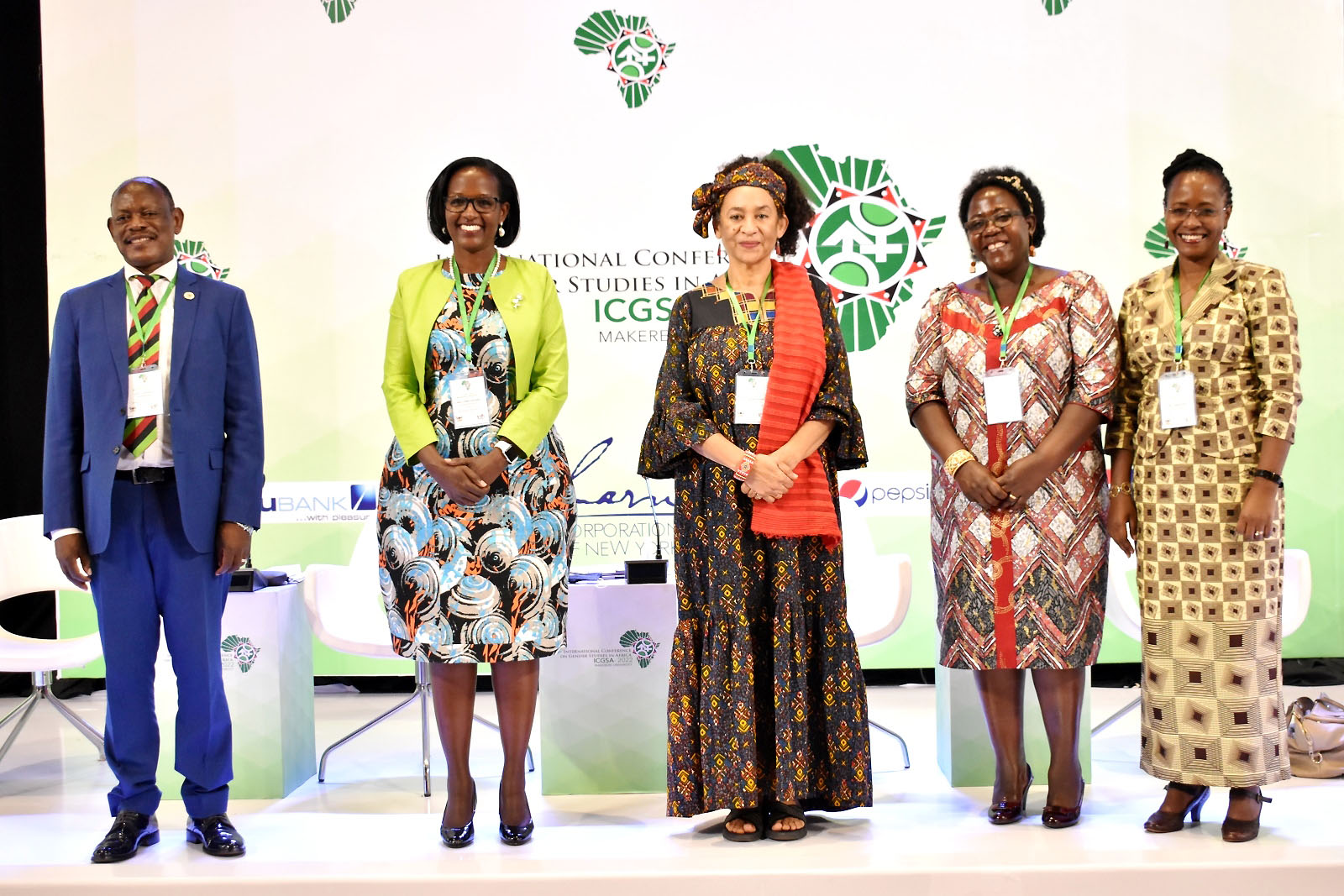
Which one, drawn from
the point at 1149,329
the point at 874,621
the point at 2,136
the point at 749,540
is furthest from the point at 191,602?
the point at 2,136

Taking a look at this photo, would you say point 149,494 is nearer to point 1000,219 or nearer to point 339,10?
point 1000,219

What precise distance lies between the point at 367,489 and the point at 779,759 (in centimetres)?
314

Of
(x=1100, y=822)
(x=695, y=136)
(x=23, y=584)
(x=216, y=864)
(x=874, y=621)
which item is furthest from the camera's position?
(x=695, y=136)

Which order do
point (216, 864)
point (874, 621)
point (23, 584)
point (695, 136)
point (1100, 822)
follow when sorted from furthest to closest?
point (695, 136)
point (23, 584)
point (874, 621)
point (1100, 822)
point (216, 864)

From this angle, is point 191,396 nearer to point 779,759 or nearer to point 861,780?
point 779,759

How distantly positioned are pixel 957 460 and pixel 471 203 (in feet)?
4.73

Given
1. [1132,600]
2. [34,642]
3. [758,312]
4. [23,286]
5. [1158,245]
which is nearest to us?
[758,312]

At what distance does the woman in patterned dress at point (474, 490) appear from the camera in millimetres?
2947

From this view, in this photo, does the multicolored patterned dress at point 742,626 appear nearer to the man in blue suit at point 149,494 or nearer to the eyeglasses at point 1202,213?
the eyeglasses at point 1202,213

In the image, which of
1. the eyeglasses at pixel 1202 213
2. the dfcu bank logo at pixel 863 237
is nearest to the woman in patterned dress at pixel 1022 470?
the eyeglasses at pixel 1202 213

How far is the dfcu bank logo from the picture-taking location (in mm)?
5352

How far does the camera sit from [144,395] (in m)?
2.90

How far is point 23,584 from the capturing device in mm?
4383

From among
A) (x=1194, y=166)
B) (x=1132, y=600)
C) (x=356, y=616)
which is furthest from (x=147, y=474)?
(x=1132, y=600)
